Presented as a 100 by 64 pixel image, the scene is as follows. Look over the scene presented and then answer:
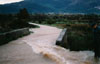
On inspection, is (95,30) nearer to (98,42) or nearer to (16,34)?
(98,42)

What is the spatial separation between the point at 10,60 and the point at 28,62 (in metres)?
0.85

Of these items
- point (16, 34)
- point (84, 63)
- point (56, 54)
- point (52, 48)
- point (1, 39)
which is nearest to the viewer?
point (84, 63)

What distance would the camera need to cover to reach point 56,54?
9461mm

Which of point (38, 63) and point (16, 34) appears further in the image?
point (16, 34)

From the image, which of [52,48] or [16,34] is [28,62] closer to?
[52,48]

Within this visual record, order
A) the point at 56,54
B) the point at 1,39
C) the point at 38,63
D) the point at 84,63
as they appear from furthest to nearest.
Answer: the point at 1,39 < the point at 56,54 < the point at 84,63 < the point at 38,63

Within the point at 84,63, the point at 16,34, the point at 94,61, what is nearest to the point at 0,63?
the point at 84,63

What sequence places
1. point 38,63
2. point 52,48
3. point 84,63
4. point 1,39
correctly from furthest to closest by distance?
point 1,39 < point 52,48 < point 84,63 < point 38,63

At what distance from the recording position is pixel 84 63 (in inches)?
326

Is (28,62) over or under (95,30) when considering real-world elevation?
under

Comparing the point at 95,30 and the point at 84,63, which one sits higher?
the point at 95,30

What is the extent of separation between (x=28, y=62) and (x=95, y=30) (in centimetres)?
309

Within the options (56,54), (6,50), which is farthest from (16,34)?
(56,54)

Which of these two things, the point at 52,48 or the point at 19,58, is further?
the point at 52,48
